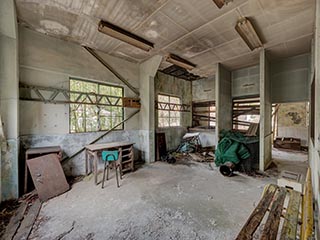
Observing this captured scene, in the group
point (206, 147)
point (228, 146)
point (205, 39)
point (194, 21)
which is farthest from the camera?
point (206, 147)

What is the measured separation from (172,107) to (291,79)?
427 cm

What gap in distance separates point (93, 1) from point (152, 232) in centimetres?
375

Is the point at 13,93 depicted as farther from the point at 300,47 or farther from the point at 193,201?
the point at 300,47

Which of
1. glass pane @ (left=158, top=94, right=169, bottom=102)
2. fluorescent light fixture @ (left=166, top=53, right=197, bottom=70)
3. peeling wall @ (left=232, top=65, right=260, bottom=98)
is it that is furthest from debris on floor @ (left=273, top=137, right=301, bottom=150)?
glass pane @ (left=158, top=94, right=169, bottom=102)

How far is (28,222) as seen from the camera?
85.2 inches

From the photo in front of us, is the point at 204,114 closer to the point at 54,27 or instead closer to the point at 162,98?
the point at 162,98

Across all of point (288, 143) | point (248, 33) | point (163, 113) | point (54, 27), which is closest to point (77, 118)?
point (54, 27)

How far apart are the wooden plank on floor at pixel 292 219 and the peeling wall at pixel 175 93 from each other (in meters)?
4.79

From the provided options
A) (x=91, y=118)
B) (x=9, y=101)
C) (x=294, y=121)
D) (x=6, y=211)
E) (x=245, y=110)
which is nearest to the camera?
(x=6, y=211)

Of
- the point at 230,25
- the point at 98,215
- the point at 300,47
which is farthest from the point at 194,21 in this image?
the point at 98,215

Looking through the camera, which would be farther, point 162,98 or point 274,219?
point 162,98

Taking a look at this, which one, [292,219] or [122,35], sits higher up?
[122,35]

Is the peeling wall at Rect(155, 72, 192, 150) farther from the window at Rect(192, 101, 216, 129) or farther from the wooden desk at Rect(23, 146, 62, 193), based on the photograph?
the wooden desk at Rect(23, 146, 62, 193)

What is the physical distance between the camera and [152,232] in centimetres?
198
